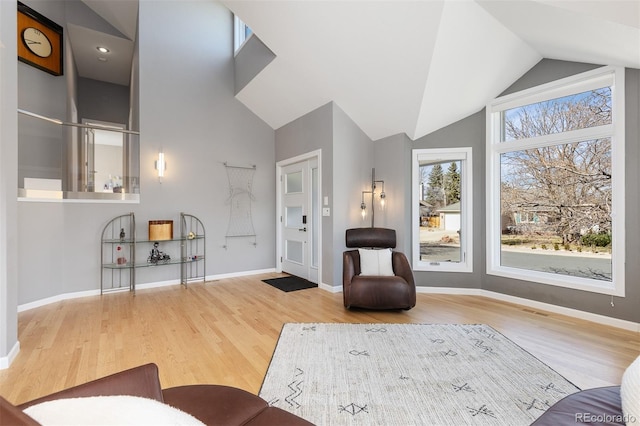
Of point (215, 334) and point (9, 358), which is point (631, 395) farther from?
point (9, 358)

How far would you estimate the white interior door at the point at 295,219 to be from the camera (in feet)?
16.7

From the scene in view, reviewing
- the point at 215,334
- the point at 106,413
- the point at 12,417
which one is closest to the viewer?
the point at 12,417

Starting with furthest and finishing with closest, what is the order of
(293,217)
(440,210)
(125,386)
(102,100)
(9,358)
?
(102,100)
(293,217)
(440,210)
(9,358)
(125,386)

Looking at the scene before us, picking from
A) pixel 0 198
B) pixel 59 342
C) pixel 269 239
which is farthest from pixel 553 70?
pixel 59 342

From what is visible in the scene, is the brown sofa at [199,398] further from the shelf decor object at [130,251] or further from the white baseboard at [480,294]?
the shelf decor object at [130,251]

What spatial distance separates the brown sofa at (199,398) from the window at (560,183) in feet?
12.4

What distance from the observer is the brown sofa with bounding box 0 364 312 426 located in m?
0.96

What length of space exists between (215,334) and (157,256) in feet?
7.52

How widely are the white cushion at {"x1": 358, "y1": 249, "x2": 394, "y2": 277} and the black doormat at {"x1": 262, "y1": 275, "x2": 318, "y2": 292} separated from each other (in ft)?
4.04

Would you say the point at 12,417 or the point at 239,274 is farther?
the point at 239,274

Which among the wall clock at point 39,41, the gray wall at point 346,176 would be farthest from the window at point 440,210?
the wall clock at point 39,41

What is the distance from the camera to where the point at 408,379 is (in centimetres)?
208

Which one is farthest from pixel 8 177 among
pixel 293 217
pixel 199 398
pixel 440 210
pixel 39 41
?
pixel 440 210

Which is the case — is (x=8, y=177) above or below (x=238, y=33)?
below
